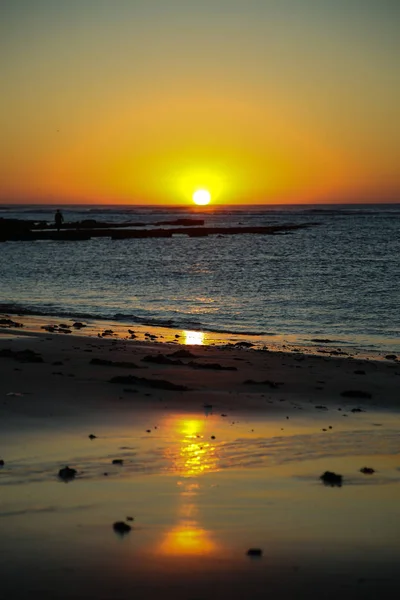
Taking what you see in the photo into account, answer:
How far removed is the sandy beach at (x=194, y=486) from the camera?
548cm

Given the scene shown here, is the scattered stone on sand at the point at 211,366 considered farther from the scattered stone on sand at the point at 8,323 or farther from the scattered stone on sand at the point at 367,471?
the scattered stone on sand at the point at 8,323

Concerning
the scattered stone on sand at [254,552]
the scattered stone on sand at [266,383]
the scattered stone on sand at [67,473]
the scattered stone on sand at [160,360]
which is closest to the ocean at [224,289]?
the scattered stone on sand at [160,360]

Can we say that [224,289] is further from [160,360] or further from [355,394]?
[355,394]

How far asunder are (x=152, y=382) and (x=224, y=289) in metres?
23.7

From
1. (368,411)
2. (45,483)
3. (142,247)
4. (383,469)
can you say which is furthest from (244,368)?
(142,247)

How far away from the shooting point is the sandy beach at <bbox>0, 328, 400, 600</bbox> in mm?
5477

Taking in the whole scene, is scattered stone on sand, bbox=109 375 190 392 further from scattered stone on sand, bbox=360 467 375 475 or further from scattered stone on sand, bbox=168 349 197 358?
scattered stone on sand, bbox=360 467 375 475

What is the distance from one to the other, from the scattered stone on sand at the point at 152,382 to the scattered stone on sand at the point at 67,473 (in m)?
4.84

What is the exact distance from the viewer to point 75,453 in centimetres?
837

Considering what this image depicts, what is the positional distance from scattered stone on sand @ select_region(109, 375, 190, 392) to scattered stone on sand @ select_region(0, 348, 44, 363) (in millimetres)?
2377

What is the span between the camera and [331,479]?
7664mm

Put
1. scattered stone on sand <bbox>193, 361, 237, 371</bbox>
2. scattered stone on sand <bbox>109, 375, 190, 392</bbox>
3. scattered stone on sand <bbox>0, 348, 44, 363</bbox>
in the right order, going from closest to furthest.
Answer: scattered stone on sand <bbox>109, 375, 190, 392</bbox>
scattered stone on sand <bbox>0, 348, 44, 363</bbox>
scattered stone on sand <bbox>193, 361, 237, 371</bbox>

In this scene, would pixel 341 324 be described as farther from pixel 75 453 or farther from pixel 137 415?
pixel 75 453

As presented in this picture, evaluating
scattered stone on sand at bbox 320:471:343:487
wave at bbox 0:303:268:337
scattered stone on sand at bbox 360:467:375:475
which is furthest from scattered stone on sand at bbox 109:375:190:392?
wave at bbox 0:303:268:337
